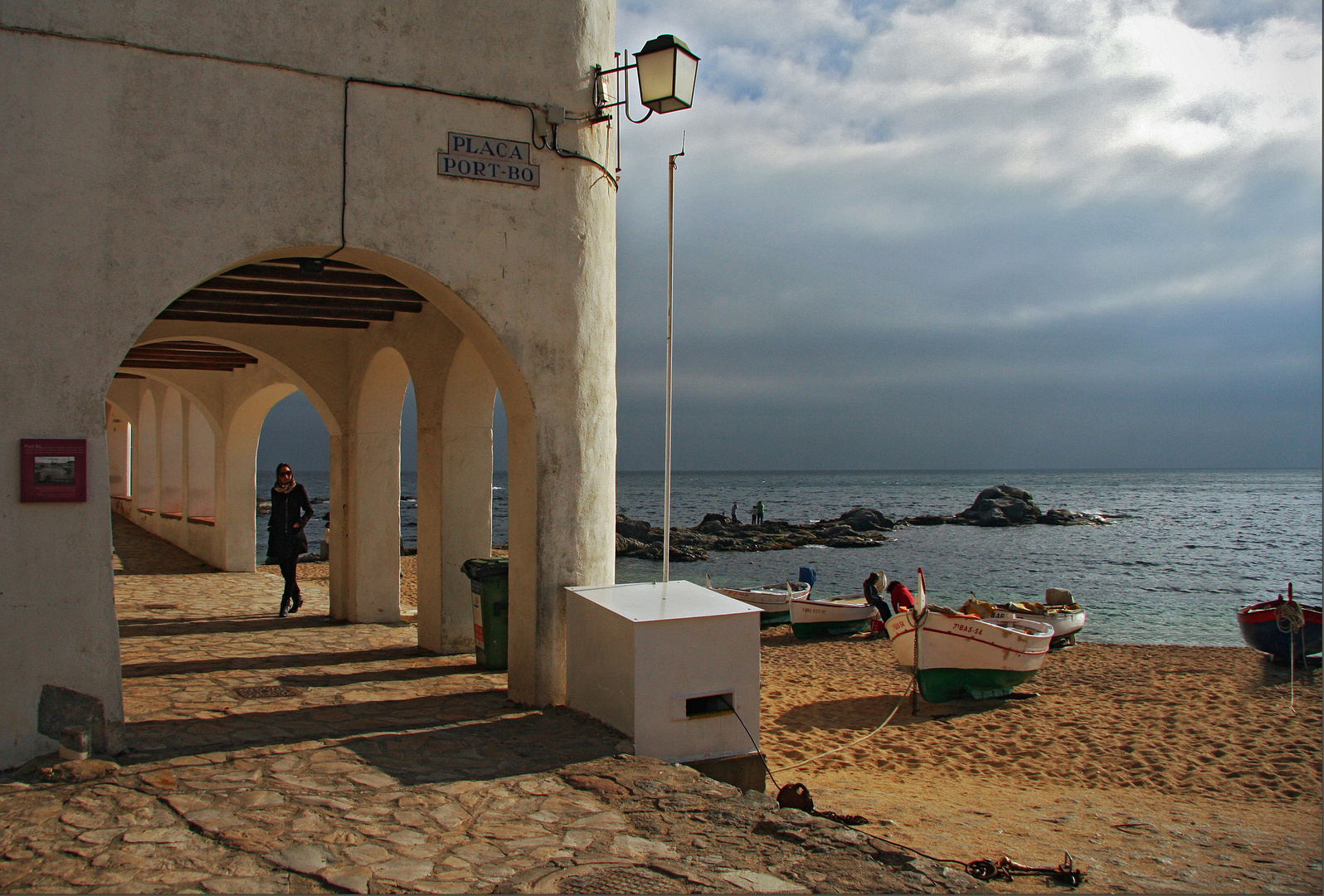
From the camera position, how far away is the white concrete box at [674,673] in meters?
6.20

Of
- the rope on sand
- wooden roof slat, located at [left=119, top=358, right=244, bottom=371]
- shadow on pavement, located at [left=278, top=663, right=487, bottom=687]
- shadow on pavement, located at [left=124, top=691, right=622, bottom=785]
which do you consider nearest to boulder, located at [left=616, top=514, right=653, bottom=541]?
wooden roof slat, located at [left=119, top=358, right=244, bottom=371]

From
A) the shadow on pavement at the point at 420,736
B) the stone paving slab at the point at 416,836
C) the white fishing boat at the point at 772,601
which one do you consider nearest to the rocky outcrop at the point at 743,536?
the white fishing boat at the point at 772,601

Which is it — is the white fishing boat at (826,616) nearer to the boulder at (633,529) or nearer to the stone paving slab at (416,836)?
the stone paving slab at (416,836)

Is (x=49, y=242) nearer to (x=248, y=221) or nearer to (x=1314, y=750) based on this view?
(x=248, y=221)

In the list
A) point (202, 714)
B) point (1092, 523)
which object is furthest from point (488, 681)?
point (1092, 523)

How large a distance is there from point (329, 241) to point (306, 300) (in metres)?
3.70

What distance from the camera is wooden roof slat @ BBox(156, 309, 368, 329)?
10.5 m

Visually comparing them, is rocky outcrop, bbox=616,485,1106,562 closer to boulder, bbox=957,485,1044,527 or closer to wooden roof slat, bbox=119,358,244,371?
boulder, bbox=957,485,1044,527

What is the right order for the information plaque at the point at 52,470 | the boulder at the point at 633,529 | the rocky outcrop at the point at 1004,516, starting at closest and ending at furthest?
1. the information plaque at the point at 52,470
2. the boulder at the point at 633,529
3. the rocky outcrop at the point at 1004,516

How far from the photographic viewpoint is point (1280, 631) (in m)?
17.6

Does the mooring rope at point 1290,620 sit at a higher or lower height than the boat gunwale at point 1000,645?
lower

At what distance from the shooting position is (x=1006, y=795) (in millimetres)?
9031

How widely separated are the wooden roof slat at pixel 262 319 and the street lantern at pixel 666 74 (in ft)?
17.3

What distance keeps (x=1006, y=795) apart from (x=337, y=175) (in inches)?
320
